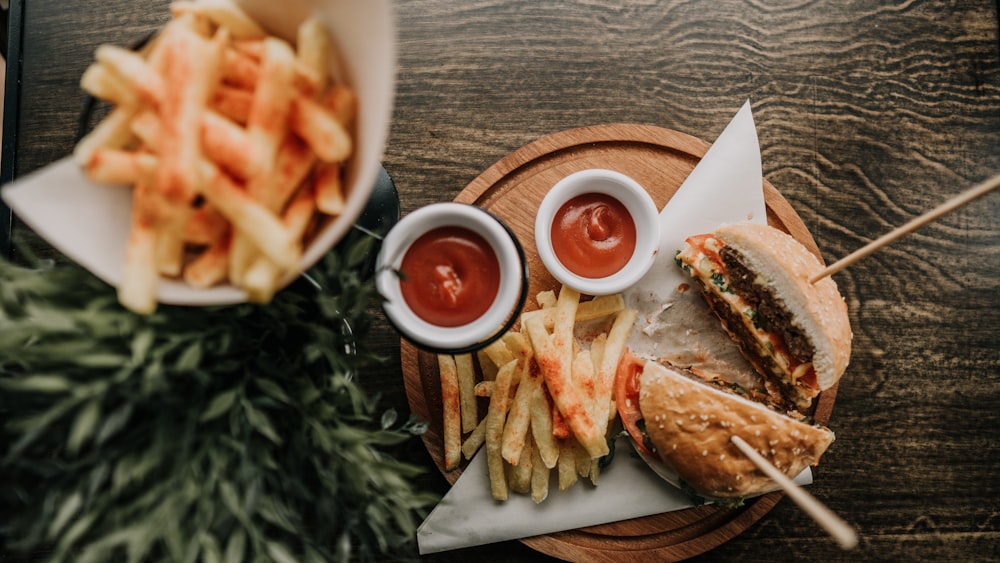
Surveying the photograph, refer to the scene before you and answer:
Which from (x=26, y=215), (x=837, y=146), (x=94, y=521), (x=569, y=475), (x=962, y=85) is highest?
(x=962, y=85)

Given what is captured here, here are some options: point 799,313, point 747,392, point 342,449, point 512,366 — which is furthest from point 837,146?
point 342,449

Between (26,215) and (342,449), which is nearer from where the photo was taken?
(26,215)

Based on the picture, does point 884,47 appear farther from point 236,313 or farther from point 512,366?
point 236,313

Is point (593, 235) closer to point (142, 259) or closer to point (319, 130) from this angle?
point (319, 130)

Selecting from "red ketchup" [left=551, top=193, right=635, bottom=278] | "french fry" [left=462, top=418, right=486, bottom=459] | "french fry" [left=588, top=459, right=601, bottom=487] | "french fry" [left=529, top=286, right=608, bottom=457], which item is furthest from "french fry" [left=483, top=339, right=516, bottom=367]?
"french fry" [left=588, top=459, right=601, bottom=487]

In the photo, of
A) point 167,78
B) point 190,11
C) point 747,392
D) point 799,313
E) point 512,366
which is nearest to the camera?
point 167,78

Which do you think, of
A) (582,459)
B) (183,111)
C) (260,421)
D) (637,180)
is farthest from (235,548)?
(637,180)
